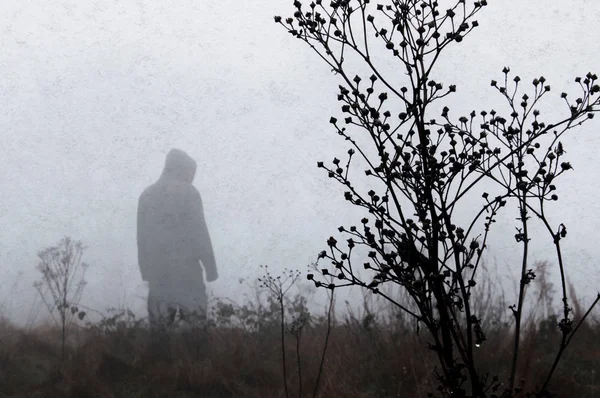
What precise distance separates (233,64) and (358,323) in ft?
11.0

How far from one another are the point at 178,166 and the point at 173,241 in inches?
30.1

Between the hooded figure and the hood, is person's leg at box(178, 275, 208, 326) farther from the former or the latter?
the hood

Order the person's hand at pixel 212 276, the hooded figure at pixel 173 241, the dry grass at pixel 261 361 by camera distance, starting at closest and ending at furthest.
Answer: the dry grass at pixel 261 361, the hooded figure at pixel 173 241, the person's hand at pixel 212 276

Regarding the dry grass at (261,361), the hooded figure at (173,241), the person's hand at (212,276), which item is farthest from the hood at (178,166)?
the dry grass at (261,361)

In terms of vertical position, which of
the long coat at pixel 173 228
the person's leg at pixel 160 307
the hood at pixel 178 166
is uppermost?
the hood at pixel 178 166

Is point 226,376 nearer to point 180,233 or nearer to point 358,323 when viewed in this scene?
point 358,323

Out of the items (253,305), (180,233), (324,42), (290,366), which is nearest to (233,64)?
(180,233)

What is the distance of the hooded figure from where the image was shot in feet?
18.0

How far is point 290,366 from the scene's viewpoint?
3990mm

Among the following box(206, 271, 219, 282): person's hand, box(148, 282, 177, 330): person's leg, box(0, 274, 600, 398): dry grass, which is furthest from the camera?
box(206, 271, 219, 282): person's hand

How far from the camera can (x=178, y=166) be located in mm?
5754

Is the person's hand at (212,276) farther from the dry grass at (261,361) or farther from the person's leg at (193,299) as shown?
the dry grass at (261,361)

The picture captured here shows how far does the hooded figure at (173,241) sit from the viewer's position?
5.49 m

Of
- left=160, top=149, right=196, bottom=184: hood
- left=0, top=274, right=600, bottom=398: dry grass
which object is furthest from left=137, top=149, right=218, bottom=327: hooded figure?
left=0, top=274, right=600, bottom=398: dry grass
